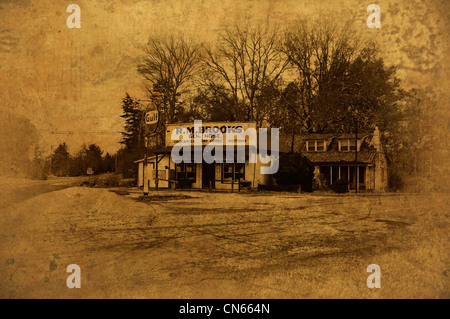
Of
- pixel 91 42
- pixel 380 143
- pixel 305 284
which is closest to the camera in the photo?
pixel 305 284

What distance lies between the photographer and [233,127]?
2.89 m

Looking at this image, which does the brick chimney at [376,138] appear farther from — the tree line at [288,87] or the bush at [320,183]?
the bush at [320,183]

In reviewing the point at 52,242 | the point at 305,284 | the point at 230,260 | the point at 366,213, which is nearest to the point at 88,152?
A: the point at 52,242

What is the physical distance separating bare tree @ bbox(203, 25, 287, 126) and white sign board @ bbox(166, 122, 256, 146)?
0.12 metres

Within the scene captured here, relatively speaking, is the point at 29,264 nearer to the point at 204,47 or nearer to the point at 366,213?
A: the point at 204,47

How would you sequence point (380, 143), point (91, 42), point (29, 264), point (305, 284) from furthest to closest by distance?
1. point (91, 42)
2. point (380, 143)
3. point (29, 264)
4. point (305, 284)

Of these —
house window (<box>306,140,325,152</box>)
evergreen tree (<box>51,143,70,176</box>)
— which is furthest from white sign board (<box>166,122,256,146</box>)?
evergreen tree (<box>51,143,70,176</box>)

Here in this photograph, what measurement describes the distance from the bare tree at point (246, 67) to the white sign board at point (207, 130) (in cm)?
12

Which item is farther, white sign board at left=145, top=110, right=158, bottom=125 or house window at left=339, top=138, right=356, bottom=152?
white sign board at left=145, top=110, right=158, bottom=125

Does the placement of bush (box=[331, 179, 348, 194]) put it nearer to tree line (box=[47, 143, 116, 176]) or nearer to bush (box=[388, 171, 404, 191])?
bush (box=[388, 171, 404, 191])

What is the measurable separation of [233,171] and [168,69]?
118cm

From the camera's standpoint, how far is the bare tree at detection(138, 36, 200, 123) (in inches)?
111

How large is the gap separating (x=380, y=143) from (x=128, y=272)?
2556 millimetres

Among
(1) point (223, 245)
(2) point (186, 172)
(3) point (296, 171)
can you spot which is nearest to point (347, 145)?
(3) point (296, 171)
